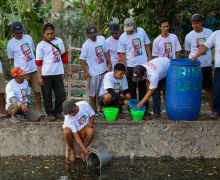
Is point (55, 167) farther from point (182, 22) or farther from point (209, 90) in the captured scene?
point (182, 22)

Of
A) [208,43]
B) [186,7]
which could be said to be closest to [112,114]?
[208,43]

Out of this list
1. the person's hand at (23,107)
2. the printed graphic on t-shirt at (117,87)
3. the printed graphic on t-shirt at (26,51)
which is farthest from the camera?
the printed graphic on t-shirt at (26,51)

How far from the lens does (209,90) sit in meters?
9.42

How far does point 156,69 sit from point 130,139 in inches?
46.0

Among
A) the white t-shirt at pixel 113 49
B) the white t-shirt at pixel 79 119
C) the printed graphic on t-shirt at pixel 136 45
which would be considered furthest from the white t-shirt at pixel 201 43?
the white t-shirt at pixel 79 119

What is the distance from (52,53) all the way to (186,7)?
469 centimetres

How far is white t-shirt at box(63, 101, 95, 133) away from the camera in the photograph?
8203 millimetres

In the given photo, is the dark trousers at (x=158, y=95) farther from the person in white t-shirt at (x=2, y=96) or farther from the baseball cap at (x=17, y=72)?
the person in white t-shirt at (x=2, y=96)

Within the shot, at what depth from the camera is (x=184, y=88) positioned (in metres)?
8.59

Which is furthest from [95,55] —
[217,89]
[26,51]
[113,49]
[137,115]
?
[217,89]

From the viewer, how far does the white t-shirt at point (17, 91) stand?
28.7 feet

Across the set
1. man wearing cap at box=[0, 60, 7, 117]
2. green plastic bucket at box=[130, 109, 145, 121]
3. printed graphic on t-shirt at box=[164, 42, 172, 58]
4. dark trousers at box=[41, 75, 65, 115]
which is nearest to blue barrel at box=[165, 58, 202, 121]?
green plastic bucket at box=[130, 109, 145, 121]

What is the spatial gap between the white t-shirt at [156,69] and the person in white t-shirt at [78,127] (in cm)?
108

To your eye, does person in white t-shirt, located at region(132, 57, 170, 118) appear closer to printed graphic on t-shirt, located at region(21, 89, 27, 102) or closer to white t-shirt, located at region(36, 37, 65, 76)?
white t-shirt, located at region(36, 37, 65, 76)
